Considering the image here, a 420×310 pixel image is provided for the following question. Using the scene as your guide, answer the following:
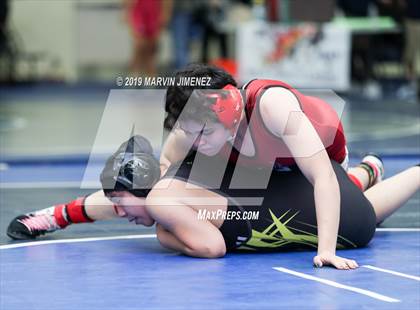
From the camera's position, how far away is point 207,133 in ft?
12.3

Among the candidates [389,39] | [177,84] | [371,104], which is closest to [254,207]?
[177,84]

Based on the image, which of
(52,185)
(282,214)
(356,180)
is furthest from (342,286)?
(52,185)

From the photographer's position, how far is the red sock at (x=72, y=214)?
4.36 meters

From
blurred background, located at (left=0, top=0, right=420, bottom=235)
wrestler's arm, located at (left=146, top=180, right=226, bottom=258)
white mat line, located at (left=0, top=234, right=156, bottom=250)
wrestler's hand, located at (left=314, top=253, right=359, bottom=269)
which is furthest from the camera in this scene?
blurred background, located at (left=0, top=0, right=420, bottom=235)

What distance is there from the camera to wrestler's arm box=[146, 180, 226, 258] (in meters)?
3.85

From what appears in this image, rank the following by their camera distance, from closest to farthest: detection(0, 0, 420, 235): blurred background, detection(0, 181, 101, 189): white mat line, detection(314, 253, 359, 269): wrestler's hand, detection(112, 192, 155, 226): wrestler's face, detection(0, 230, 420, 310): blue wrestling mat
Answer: detection(0, 230, 420, 310): blue wrestling mat
detection(314, 253, 359, 269): wrestler's hand
detection(112, 192, 155, 226): wrestler's face
detection(0, 181, 101, 189): white mat line
detection(0, 0, 420, 235): blurred background

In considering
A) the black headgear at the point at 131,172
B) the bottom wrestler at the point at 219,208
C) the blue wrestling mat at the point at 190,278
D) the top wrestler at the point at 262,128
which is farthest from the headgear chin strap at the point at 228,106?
the blue wrestling mat at the point at 190,278

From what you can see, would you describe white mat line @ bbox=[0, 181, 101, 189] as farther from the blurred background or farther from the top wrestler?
the top wrestler

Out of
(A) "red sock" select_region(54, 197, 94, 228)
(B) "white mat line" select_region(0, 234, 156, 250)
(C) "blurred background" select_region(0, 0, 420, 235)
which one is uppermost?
(A) "red sock" select_region(54, 197, 94, 228)

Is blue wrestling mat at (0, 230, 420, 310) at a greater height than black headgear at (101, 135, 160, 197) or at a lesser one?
lesser

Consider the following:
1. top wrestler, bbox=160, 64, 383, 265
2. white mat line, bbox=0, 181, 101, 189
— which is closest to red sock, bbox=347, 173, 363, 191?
top wrestler, bbox=160, 64, 383, 265

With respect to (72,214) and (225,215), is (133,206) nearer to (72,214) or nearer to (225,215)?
(225,215)

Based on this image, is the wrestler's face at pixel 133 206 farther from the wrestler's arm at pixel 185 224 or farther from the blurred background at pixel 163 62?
the blurred background at pixel 163 62

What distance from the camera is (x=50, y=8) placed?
16.8m
